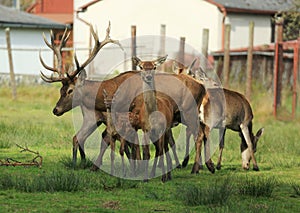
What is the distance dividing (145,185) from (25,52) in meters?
26.3

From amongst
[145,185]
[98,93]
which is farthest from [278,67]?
[145,185]

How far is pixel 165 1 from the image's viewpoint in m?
38.2

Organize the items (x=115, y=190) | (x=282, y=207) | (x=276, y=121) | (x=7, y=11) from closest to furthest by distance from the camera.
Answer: (x=282, y=207) < (x=115, y=190) < (x=276, y=121) < (x=7, y=11)

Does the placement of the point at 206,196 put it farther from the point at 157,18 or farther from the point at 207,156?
the point at 157,18

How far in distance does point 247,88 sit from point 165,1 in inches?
649

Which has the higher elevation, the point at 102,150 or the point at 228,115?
the point at 228,115

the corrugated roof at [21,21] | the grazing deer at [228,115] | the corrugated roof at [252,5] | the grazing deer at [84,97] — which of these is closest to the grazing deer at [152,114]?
the grazing deer at [84,97]

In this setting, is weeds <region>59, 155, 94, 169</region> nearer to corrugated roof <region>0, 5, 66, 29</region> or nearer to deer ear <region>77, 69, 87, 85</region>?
deer ear <region>77, 69, 87, 85</region>

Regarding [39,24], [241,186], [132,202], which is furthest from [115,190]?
[39,24]

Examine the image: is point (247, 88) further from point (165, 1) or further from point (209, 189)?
point (165, 1)

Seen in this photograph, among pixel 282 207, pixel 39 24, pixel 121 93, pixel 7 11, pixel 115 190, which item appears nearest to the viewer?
pixel 282 207

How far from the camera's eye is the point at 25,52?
36.4 m

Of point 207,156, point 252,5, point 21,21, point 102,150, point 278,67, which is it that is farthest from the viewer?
point 252,5

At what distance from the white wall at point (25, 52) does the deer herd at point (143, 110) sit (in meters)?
22.8
